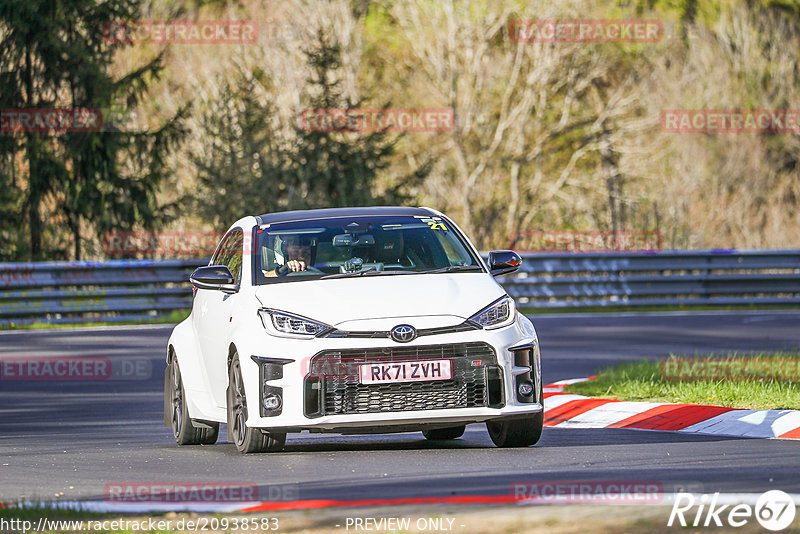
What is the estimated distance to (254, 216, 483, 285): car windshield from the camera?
10.6 meters

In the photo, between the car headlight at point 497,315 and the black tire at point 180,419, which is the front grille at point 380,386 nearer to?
the car headlight at point 497,315

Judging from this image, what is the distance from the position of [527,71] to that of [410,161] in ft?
14.1

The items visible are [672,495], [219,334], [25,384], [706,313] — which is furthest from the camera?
[706,313]

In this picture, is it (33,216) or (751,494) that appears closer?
(751,494)

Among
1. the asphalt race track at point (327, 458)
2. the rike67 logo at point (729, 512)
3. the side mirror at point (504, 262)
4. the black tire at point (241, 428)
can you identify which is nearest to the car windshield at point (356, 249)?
the side mirror at point (504, 262)

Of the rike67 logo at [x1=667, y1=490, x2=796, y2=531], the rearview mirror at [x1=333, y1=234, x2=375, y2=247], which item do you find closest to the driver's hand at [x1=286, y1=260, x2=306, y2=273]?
the rearview mirror at [x1=333, y1=234, x2=375, y2=247]

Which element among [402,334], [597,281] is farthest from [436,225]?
[597,281]

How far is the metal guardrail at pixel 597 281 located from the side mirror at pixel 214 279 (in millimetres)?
15337

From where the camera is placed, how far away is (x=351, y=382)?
31.7 ft

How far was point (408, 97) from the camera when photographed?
1844 inches

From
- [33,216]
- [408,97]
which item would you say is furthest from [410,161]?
[33,216]

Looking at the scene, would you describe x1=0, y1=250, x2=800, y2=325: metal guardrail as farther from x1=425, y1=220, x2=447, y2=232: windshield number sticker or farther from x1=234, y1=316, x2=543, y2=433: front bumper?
x1=234, y1=316, x2=543, y2=433: front bumper

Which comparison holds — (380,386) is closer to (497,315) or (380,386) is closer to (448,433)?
(497,315)

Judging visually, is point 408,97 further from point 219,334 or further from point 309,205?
point 219,334
